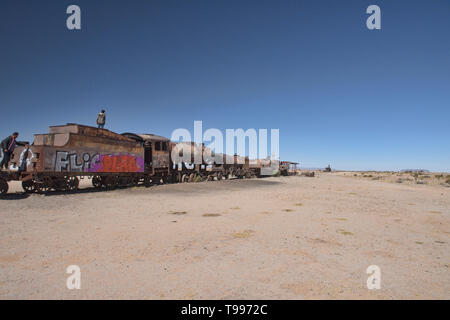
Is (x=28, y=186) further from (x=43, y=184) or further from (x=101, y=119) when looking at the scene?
(x=101, y=119)

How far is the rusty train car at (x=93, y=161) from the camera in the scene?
530 inches

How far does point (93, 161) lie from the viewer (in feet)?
53.5

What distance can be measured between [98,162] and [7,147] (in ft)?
15.4

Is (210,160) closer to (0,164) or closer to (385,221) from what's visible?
(0,164)

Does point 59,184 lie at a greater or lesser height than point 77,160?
lesser

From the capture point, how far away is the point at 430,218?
9609 millimetres

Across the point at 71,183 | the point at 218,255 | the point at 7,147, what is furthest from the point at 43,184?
the point at 218,255

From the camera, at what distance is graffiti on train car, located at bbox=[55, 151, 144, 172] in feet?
47.7

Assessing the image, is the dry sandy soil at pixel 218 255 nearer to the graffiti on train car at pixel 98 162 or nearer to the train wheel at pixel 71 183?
the graffiti on train car at pixel 98 162

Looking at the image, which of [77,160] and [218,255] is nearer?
[218,255]

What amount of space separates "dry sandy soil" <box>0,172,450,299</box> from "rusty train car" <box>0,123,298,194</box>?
5.21m

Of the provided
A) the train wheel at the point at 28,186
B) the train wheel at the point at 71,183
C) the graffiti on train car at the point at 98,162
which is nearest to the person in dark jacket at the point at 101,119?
the graffiti on train car at the point at 98,162
